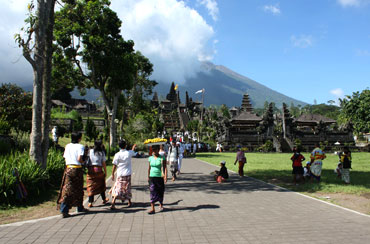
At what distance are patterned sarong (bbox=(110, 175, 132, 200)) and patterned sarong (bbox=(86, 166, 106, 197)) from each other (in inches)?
14.9

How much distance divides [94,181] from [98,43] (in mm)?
14238

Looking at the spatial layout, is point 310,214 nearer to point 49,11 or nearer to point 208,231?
point 208,231

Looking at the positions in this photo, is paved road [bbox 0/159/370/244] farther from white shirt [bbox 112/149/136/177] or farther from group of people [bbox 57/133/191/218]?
white shirt [bbox 112/149/136/177]

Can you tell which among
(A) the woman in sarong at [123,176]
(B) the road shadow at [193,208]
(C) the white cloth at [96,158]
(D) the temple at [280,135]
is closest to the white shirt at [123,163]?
(A) the woman in sarong at [123,176]

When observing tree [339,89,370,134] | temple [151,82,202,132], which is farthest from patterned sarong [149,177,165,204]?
temple [151,82,202,132]

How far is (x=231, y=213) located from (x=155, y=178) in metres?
1.86

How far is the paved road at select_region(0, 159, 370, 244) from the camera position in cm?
441

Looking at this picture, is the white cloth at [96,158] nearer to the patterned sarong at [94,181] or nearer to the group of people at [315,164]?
the patterned sarong at [94,181]

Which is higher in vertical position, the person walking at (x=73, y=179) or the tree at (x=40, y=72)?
the tree at (x=40, y=72)

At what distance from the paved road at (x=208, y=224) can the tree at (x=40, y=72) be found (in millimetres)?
2639

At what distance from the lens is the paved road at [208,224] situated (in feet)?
14.5

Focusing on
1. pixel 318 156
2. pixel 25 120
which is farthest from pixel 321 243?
pixel 25 120

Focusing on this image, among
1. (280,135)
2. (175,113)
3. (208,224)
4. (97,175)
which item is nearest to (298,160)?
(208,224)

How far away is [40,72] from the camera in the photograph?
8.05 m
